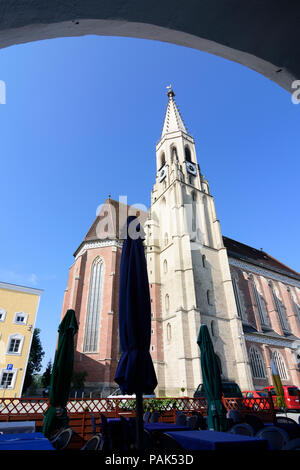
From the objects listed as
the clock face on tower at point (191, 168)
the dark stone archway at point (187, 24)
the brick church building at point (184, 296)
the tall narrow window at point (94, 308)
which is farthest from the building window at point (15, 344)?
the clock face on tower at point (191, 168)

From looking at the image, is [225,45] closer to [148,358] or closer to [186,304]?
[148,358]

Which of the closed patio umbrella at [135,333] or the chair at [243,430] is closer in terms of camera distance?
the closed patio umbrella at [135,333]

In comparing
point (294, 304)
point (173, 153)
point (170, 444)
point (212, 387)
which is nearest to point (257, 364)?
point (294, 304)

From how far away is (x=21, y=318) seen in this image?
22703 mm

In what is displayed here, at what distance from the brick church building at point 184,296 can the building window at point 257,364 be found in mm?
92

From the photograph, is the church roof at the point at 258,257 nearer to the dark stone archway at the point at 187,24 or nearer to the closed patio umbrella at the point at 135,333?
the closed patio umbrella at the point at 135,333

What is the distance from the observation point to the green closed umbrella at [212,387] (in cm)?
614

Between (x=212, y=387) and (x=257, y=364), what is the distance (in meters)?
23.5

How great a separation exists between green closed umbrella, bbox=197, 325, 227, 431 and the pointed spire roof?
36.5 meters

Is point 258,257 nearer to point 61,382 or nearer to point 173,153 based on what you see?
point 173,153

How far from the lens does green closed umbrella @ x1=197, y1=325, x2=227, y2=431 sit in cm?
614

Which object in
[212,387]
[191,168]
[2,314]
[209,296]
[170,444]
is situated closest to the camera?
[170,444]

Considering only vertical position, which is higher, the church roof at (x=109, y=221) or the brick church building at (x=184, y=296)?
the church roof at (x=109, y=221)
